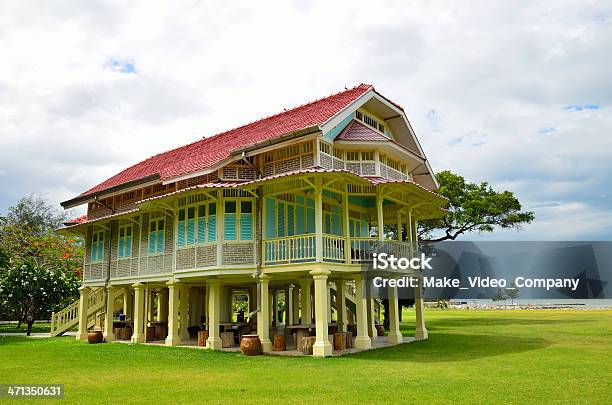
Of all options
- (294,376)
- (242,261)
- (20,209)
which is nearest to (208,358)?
(242,261)

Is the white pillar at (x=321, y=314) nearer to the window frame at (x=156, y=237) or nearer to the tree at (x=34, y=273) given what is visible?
the window frame at (x=156, y=237)

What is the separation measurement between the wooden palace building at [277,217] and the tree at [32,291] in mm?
7933

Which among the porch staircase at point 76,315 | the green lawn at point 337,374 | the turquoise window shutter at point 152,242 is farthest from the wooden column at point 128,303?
the green lawn at point 337,374

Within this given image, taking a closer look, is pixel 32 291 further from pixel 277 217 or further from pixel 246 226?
pixel 277 217

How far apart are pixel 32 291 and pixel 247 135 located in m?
16.9

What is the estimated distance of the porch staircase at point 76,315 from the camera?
25.4 m

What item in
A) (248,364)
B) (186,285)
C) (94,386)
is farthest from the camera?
(186,285)

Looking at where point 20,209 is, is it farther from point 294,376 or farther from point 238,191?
point 294,376

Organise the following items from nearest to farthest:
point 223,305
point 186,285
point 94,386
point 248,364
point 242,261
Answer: point 94,386 → point 248,364 → point 242,261 → point 186,285 → point 223,305

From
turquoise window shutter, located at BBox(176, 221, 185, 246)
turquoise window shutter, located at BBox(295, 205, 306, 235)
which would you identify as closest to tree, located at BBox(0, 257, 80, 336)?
turquoise window shutter, located at BBox(176, 221, 185, 246)

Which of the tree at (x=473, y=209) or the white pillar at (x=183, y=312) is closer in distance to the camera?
the white pillar at (x=183, y=312)

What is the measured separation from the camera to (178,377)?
11.8 metres

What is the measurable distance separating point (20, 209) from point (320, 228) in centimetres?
5174

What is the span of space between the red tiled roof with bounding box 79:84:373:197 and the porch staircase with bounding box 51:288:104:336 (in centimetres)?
575
